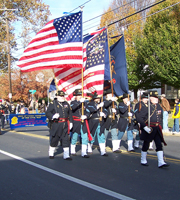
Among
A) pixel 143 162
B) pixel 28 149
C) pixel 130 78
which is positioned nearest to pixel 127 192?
pixel 143 162

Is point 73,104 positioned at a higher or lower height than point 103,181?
higher

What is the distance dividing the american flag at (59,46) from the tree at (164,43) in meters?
14.6

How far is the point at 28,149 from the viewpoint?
855 cm

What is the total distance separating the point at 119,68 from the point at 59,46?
7.15ft

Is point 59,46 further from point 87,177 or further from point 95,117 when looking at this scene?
point 87,177

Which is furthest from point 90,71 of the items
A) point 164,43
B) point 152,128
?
point 164,43

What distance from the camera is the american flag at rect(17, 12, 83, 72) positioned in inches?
314

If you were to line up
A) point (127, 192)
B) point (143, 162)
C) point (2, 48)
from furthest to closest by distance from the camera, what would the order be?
point (2, 48) < point (143, 162) < point (127, 192)

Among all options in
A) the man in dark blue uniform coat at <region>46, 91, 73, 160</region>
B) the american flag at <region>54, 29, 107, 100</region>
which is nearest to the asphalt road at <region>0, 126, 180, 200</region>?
the man in dark blue uniform coat at <region>46, 91, 73, 160</region>

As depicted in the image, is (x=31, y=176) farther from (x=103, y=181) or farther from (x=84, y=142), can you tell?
(x=84, y=142)

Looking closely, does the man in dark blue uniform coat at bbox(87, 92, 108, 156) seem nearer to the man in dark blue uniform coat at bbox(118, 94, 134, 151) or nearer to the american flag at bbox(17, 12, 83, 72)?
the man in dark blue uniform coat at bbox(118, 94, 134, 151)

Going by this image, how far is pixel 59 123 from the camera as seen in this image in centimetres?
706

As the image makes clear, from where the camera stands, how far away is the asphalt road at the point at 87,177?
443cm

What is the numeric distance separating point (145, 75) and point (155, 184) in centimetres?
2294
